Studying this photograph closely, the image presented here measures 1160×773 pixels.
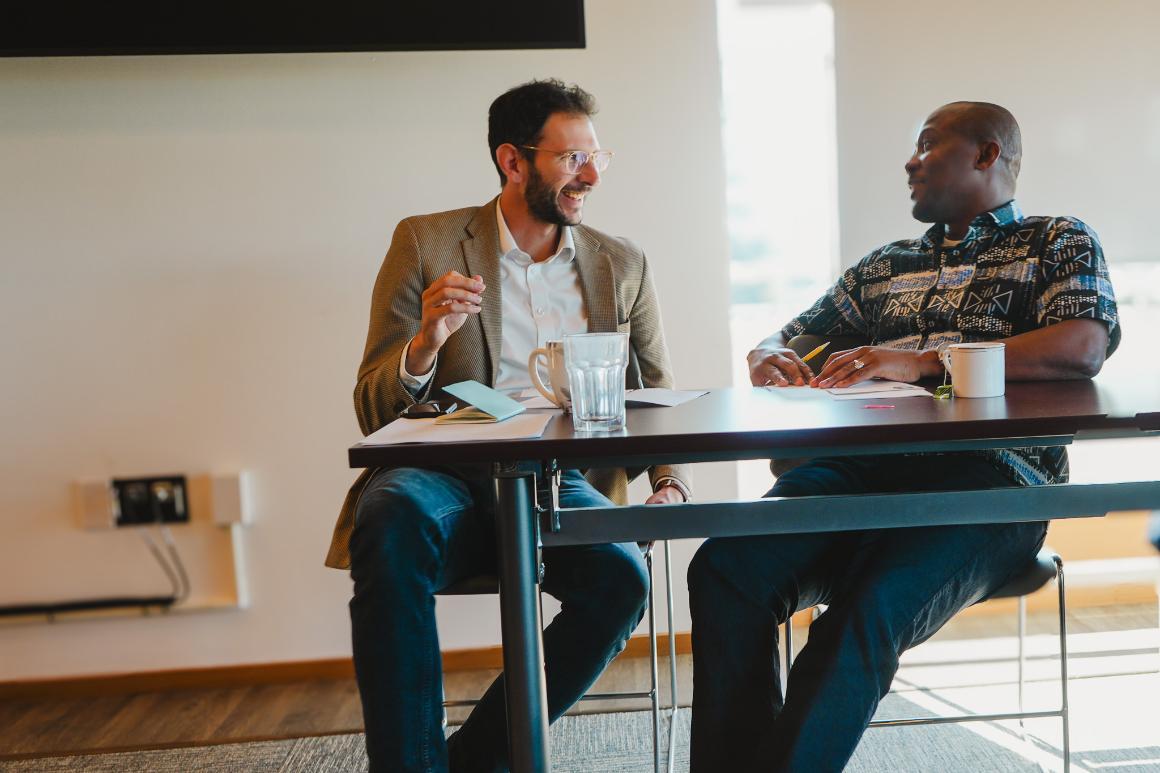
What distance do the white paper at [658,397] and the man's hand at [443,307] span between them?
0.92 ft

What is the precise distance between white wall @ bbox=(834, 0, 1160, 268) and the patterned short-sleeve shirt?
0.64 meters

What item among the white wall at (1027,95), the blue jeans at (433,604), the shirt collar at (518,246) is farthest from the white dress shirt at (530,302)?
the white wall at (1027,95)

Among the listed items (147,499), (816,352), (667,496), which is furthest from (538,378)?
(147,499)

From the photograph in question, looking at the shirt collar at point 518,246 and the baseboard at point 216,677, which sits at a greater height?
the shirt collar at point 518,246

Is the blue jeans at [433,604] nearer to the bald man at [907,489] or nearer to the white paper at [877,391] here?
the bald man at [907,489]

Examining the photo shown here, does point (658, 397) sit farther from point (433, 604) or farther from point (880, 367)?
point (433, 604)

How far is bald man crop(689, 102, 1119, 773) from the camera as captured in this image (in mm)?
1379

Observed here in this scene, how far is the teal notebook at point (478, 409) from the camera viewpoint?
52.6 inches

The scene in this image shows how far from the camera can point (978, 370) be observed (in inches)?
53.5

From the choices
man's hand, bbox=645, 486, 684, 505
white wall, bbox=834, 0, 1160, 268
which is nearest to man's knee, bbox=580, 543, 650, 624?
man's hand, bbox=645, 486, 684, 505

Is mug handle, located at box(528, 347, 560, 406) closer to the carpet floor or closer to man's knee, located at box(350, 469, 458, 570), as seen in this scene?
man's knee, located at box(350, 469, 458, 570)

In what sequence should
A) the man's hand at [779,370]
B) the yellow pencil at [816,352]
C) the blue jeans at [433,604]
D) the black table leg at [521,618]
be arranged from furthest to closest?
the yellow pencil at [816,352], the man's hand at [779,370], the blue jeans at [433,604], the black table leg at [521,618]

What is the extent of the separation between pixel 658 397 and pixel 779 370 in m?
0.28

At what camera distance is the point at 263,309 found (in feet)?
8.46
